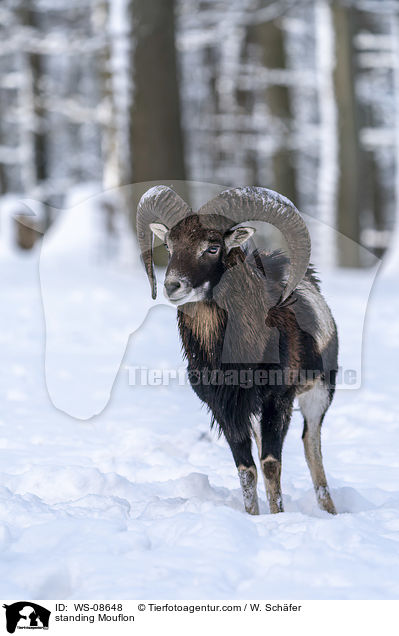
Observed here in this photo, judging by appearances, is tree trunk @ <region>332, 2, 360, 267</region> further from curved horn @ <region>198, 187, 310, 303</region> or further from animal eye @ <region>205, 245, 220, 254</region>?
animal eye @ <region>205, 245, 220, 254</region>

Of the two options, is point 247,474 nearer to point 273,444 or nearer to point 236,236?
point 273,444

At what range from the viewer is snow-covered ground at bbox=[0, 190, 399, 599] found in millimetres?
3514

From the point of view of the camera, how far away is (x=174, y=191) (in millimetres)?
4723

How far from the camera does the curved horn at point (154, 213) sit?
4598mm

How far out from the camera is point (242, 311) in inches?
183

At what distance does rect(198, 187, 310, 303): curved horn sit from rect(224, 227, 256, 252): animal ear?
0.16ft

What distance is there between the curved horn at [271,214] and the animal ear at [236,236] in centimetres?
5

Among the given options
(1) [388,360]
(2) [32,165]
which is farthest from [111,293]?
(2) [32,165]

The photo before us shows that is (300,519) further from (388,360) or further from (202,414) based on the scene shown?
(388,360)

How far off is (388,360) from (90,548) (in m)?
6.42

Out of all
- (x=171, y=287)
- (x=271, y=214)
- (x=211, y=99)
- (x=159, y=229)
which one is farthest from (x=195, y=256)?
(x=211, y=99)
